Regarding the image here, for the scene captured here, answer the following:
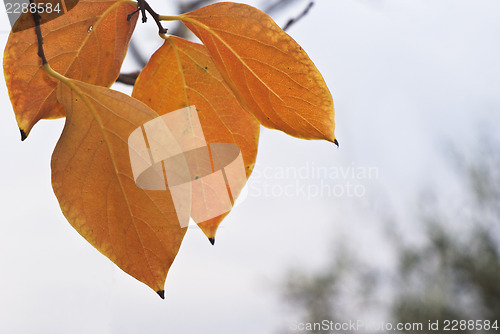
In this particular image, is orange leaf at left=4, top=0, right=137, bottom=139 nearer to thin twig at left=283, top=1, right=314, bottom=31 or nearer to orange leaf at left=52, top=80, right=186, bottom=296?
orange leaf at left=52, top=80, right=186, bottom=296

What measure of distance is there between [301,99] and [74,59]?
0.07 m

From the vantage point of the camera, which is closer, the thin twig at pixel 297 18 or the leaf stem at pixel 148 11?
the leaf stem at pixel 148 11

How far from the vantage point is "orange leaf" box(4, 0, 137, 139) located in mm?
121

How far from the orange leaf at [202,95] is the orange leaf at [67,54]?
0.04 feet

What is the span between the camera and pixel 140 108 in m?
0.11

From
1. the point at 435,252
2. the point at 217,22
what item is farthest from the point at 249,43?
the point at 435,252

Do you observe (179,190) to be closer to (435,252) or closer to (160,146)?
(160,146)

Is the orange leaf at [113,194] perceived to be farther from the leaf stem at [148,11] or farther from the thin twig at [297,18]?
the thin twig at [297,18]

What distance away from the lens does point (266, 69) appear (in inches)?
5.2

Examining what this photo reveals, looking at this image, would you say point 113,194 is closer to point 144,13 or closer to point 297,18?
point 144,13

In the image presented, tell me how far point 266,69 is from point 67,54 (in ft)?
0.19

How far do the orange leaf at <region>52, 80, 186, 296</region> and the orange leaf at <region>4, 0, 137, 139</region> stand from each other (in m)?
0.02

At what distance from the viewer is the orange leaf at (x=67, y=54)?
12 centimetres

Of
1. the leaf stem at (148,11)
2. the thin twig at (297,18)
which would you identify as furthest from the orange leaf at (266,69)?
the thin twig at (297,18)
